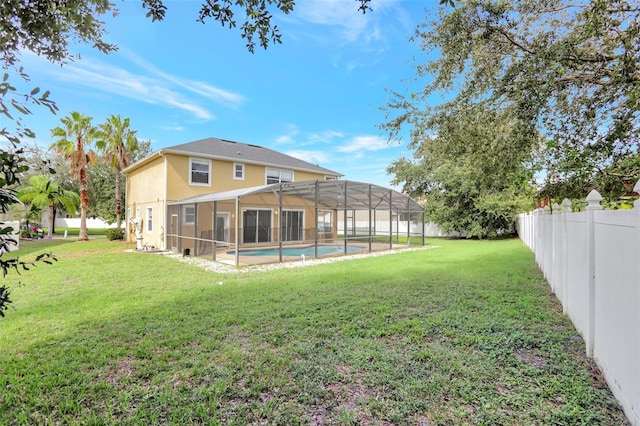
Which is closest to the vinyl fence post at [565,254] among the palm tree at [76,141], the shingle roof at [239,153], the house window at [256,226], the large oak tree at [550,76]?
the large oak tree at [550,76]

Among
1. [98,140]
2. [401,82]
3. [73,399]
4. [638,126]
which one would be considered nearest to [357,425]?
[73,399]

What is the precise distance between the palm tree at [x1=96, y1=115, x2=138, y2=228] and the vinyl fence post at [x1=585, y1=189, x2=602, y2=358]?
75.7ft

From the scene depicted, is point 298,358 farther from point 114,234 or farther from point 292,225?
point 114,234

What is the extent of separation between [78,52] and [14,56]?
0.55 metres

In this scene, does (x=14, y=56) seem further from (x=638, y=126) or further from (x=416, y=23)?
(x=638, y=126)

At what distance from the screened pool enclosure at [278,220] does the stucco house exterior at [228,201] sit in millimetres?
49

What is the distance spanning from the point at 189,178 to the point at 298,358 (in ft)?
48.2

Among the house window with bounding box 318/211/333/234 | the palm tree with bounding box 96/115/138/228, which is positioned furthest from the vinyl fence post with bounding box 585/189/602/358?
the palm tree with bounding box 96/115/138/228

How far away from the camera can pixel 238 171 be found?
1808cm

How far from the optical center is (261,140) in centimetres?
2717

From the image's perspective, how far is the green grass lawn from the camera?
8.86ft

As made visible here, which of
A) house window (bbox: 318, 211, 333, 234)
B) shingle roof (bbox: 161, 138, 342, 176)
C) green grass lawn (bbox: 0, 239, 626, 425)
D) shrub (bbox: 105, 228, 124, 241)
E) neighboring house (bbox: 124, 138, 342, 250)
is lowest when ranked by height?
green grass lawn (bbox: 0, 239, 626, 425)

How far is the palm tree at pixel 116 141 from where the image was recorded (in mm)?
20047

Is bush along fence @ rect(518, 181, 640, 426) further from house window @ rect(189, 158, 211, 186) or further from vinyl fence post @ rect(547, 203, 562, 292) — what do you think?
house window @ rect(189, 158, 211, 186)
